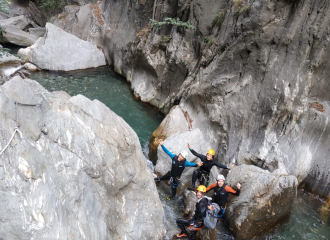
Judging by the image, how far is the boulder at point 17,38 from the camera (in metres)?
20.6

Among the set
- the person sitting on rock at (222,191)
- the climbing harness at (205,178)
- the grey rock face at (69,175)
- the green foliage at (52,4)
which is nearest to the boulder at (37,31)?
the green foliage at (52,4)

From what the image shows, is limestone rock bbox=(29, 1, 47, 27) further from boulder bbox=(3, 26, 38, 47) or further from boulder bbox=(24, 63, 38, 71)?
boulder bbox=(24, 63, 38, 71)

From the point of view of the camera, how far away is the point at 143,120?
1377 cm

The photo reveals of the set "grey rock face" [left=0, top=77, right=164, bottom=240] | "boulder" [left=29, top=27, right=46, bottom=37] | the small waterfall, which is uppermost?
"grey rock face" [left=0, top=77, right=164, bottom=240]

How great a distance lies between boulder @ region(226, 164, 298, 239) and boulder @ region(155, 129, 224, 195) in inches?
60.4

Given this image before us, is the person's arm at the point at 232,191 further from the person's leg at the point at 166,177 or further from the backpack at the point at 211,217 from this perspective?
the person's leg at the point at 166,177

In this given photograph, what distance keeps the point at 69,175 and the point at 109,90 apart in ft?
39.6

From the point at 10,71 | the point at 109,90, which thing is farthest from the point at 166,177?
the point at 10,71

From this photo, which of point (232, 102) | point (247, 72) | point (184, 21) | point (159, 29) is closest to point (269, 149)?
point (232, 102)

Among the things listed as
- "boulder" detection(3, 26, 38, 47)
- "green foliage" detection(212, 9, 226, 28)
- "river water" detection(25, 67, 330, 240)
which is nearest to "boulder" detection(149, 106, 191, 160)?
"river water" detection(25, 67, 330, 240)

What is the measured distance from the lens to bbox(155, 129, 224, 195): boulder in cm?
927

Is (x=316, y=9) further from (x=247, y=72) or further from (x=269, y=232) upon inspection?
(x=269, y=232)

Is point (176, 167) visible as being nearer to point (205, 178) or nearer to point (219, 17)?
point (205, 178)

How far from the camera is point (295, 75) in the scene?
8.84 metres
